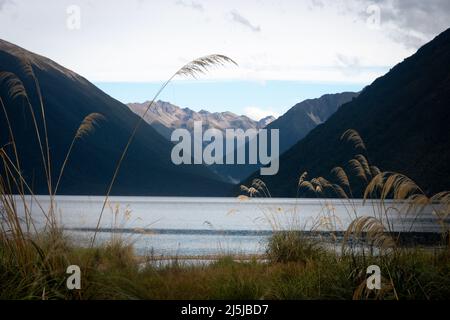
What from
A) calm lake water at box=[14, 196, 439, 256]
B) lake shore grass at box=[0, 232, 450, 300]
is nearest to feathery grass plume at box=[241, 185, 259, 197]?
calm lake water at box=[14, 196, 439, 256]

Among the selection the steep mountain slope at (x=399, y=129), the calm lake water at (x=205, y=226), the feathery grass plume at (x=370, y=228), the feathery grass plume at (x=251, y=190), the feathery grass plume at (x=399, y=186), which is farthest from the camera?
the steep mountain slope at (x=399, y=129)

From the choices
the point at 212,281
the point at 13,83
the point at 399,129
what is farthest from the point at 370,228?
the point at 399,129

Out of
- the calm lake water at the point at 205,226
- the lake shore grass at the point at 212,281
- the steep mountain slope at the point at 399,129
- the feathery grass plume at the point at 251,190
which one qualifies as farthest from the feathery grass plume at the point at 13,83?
the steep mountain slope at the point at 399,129

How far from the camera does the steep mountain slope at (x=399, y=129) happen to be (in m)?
109

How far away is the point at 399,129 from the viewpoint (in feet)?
442

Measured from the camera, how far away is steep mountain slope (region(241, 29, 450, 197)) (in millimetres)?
109219

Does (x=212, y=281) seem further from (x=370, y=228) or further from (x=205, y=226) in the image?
(x=205, y=226)

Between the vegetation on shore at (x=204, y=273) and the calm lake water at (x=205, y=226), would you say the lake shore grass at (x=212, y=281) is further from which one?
the calm lake water at (x=205, y=226)

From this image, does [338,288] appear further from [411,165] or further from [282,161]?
[282,161]

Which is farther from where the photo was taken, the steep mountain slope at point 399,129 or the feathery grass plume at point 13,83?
the steep mountain slope at point 399,129

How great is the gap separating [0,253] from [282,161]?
166 m

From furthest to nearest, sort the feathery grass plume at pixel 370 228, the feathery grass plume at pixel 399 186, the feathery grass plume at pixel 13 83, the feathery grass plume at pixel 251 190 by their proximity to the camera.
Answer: the feathery grass plume at pixel 251 190, the feathery grass plume at pixel 13 83, the feathery grass plume at pixel 399 186, the feathery grass plume at pixel 370 228

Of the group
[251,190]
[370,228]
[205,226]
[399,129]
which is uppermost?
[399,129]
